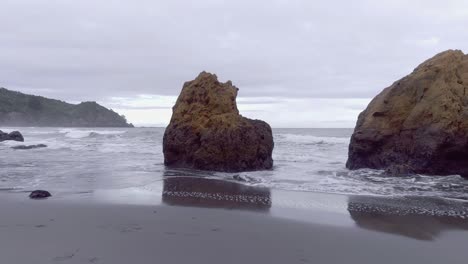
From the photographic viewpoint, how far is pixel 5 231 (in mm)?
6332

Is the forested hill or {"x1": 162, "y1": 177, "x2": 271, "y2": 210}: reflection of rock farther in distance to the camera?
the forested hill

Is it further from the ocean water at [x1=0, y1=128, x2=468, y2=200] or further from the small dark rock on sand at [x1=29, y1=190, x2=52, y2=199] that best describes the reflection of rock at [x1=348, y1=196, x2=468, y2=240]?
the small dark rock on sand at [x1=29, y1=190, x2=52, y2=199]

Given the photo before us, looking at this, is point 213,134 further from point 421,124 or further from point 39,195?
point 39,195

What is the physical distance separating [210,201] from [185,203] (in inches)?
22.2

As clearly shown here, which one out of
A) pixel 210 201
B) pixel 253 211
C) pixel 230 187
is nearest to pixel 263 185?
pixel 230 187

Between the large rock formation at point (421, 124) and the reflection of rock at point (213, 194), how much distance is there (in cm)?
510

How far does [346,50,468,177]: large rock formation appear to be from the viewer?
12836 mm

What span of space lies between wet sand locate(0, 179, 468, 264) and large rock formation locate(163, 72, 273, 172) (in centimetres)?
572

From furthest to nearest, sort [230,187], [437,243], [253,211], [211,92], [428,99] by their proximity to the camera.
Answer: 1. [211,92]
2. [428,99]
3. [230,187]
4. [253,211]
5. [437,243]

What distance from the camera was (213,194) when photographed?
9.80 m

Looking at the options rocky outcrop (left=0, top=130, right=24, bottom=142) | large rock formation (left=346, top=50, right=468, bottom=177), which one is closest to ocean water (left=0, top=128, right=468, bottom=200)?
large rock formation (left=346, top=50, right=468, bottom=177)

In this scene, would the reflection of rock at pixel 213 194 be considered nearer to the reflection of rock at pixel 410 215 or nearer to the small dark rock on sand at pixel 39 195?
the reflection of rock at pixel 410 215

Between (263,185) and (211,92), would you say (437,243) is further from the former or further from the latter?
(211,92)

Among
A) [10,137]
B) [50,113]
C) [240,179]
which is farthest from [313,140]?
[50,113]
